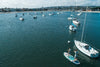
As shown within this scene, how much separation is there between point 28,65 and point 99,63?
18.1m

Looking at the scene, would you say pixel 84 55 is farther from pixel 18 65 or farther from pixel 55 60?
pixel 18 65

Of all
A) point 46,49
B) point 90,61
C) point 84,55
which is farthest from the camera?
point 46,49

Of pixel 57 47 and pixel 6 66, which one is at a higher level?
pixel 57 47

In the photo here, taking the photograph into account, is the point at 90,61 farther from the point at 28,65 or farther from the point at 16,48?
the point at 16,48

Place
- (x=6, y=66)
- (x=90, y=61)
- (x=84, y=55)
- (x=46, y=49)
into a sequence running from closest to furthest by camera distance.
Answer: (x=6, y=66)
(x=90, y=61)
(x=84, y=55)
(x=46, y=49)

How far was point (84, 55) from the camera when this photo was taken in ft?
90.8

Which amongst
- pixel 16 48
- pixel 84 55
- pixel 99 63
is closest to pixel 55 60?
pixel 84 55

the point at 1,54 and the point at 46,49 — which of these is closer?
the point at 1,54

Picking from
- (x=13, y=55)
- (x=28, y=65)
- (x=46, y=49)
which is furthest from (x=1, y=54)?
(x=46, y=49)

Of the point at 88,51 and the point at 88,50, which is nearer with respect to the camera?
the point at 88,51

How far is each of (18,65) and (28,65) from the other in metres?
2.52

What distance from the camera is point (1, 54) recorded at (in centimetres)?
2897

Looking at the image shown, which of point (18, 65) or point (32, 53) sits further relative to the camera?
point (32, 53)

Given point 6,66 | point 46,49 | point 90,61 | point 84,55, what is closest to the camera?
point 6,66
